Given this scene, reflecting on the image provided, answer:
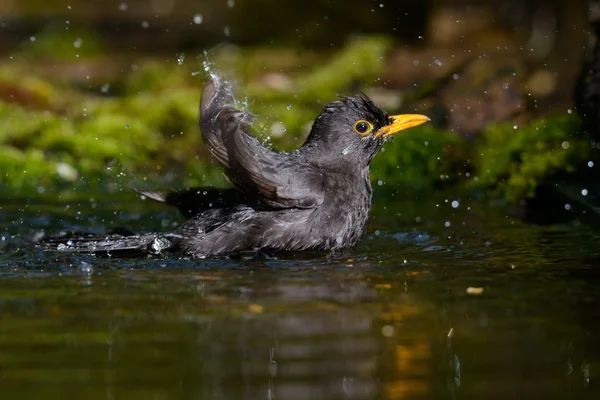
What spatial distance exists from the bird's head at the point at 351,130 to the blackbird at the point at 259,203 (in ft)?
0.04

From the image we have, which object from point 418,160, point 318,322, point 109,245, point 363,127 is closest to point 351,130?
point 363,127

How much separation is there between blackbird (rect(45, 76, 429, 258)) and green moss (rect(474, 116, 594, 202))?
2019 millimetres

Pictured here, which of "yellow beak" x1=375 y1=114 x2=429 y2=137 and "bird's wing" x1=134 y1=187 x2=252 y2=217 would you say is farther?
"yellow beak" x1=375 y1=114 x2=429 y2=137

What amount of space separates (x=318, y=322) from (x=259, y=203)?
205 cm

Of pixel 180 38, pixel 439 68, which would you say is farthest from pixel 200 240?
pixel 180 38

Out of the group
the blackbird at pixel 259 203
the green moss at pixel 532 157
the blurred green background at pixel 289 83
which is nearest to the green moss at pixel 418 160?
the blurred green background at pixel 289 83

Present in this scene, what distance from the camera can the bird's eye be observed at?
7.11 metres

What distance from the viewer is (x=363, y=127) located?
7.12 metres

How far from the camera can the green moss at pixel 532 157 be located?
27.5 ft

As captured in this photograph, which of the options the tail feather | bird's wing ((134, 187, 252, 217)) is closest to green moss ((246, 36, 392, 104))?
bird's wing ((134, 187, 252, 217))

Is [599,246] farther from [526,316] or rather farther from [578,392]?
[578,392]

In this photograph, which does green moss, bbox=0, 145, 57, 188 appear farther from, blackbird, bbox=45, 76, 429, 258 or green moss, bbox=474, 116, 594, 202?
green moss, bbox=474, 116, 594, 202

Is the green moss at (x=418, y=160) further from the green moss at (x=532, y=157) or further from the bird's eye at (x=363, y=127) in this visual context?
the bird's eye at (x=363, y=127)

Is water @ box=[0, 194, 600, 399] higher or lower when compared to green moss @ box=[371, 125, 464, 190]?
lower
